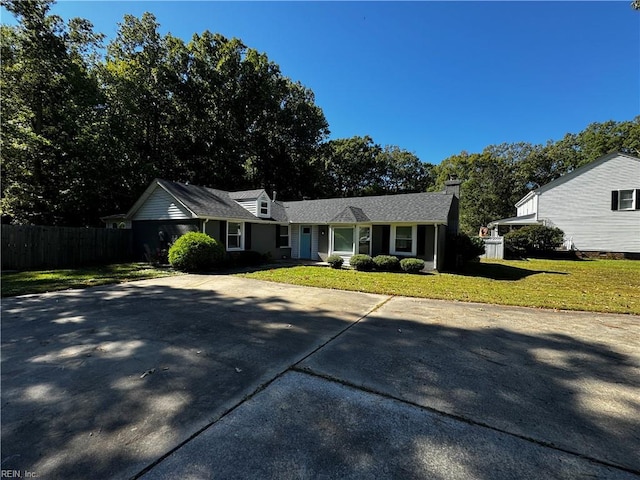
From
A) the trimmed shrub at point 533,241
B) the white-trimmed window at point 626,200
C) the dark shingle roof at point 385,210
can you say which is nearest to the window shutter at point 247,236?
the dark shingle roof at point 385,210

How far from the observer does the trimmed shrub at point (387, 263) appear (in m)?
12.8

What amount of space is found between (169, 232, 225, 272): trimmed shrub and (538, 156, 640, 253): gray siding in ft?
78.4

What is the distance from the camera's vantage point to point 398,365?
11.8 feet

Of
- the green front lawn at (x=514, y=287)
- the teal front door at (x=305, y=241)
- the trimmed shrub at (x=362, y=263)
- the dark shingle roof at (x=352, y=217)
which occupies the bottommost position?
the green front lawn at (x=514, y=287)

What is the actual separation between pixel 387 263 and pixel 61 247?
15072mm

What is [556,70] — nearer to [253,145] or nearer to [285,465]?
[285,465]

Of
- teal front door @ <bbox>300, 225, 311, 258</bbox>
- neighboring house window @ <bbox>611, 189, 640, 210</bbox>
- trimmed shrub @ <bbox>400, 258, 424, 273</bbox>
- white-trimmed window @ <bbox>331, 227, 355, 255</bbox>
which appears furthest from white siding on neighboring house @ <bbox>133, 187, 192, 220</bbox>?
neighboring house window @ <bbox>611, 189, 640, 210</bbox>

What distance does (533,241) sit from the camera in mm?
20312

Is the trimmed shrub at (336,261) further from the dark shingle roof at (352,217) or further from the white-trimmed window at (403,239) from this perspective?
the white-trimmed window at (403,239)

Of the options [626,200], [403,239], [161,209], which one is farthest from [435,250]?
[626,200]

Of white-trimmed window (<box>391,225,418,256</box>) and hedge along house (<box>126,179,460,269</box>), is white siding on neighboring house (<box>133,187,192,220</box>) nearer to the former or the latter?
hedge along house (<box>126,179,460,269</box>)

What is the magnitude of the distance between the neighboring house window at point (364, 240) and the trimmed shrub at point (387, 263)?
1495 millimetres

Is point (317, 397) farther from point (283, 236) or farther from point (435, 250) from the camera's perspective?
point (283, 236)

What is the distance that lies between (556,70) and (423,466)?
16.6 m
